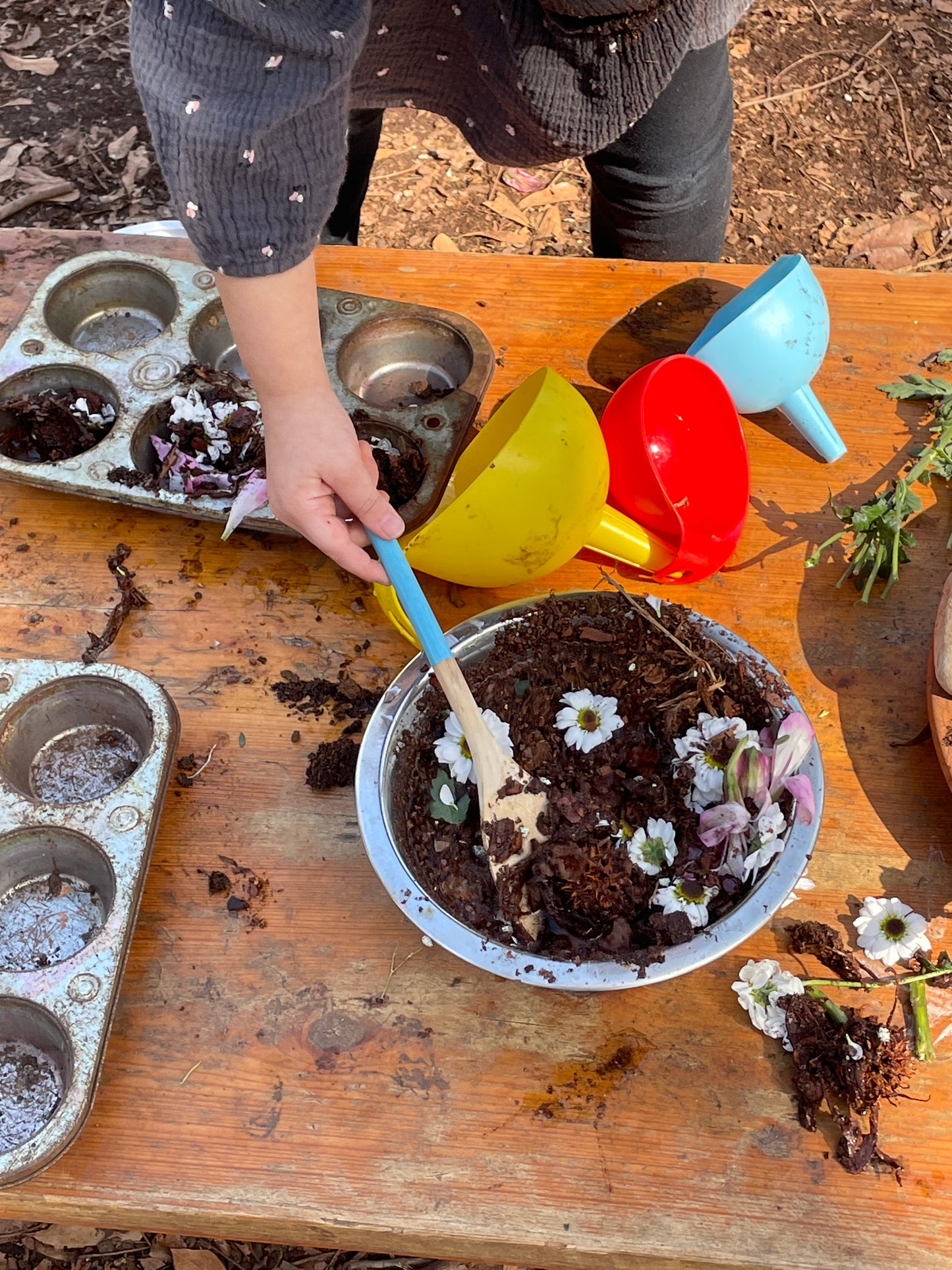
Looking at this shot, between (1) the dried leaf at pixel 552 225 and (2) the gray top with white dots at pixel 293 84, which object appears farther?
(1) the dried leaf at pixel 552 225

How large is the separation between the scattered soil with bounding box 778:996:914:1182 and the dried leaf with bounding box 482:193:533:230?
7.19ft

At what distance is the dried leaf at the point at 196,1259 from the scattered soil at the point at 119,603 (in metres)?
0.81

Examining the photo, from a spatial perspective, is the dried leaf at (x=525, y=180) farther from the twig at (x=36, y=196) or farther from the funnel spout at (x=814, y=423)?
the funnel spout at (x=814, y=423)

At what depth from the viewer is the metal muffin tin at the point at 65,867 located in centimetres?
84

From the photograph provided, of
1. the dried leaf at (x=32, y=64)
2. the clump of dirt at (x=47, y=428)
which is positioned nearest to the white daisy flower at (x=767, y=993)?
the clump of dirt at (x=47, y=428)

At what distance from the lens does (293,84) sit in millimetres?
812

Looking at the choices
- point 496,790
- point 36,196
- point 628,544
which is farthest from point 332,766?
point 36,196

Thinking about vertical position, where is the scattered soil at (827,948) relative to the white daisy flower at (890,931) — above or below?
below

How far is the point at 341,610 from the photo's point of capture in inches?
45.7

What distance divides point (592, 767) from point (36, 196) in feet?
7.95

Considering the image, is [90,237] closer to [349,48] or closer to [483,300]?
[483,300]

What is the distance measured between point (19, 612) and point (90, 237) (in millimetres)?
661

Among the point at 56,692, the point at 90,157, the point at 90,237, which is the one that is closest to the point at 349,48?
the point at 56,692

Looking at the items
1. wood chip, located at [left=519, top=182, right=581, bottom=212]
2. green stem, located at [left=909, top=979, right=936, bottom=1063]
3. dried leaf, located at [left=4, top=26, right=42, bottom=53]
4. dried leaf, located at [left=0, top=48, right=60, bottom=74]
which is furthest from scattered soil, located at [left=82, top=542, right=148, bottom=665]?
dried leaf, located at [left=4, top=26, right=42, bottom=53]
